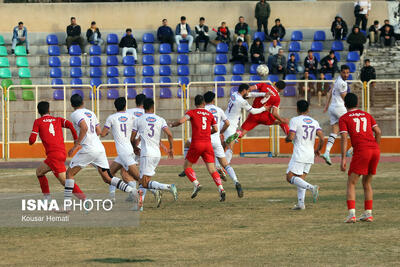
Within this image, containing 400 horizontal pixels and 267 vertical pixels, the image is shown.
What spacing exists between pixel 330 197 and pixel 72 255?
7.57 m

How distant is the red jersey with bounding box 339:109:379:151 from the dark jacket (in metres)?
23.2

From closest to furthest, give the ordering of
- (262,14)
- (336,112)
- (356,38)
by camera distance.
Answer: (336,112)
(356,38)
(262,14)

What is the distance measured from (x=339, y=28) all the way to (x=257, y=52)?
3947 millimetres

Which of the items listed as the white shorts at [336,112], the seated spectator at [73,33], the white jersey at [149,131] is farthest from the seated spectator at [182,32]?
the white jersey at [149,131]

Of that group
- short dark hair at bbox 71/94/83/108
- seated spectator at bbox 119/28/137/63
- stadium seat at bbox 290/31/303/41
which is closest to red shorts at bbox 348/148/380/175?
short dark hair at bbox 71/94/83/108

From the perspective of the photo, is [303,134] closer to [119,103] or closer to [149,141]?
[149,141]

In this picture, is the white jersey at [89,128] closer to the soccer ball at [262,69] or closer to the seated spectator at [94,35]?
the soccer ball at [262,69]

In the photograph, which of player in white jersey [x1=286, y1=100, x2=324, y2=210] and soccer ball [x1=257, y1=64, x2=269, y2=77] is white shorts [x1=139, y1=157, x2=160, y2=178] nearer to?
player in white jersey [x1=286, y1=100, x2=324, y2=210]

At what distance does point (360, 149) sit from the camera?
42.3ft

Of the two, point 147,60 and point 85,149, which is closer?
point 85,149

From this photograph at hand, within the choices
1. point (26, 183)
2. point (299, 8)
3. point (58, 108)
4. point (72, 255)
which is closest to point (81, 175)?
point (26, 183)

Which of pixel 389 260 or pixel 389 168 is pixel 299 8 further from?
pixel 389 260

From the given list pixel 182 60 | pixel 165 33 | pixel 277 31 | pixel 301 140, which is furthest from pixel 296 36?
pixel 301 140

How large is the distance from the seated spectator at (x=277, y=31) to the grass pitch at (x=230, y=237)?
19.2 meters
